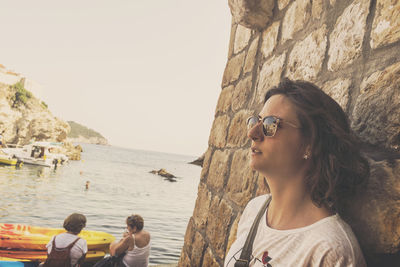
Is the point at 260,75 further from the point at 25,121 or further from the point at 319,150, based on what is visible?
the point at 25,121

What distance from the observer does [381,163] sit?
91 centimetres

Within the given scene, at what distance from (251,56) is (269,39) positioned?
30 cm

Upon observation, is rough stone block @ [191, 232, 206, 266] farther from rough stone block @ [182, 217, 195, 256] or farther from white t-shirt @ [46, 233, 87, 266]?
white t-shirt @ [46, 233, 87, 266]

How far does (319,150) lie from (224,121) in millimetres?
1683

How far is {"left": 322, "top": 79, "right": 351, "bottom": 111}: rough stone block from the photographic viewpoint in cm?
116

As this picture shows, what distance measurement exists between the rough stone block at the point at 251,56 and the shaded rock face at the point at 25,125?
46311 mm

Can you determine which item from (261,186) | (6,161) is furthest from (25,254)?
(6,161)

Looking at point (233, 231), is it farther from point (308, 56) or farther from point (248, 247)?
point (308, 56)

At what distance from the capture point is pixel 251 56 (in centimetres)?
230

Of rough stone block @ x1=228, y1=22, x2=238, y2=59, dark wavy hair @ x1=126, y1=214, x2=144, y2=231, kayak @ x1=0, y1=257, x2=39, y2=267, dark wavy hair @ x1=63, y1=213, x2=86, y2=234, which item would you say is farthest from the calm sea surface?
rough stone block @ x1=228, y1=22, x2=238, y2=59

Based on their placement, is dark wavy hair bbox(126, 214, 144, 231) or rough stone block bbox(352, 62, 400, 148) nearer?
rough stone block bbox(352, 62, 400, 148)

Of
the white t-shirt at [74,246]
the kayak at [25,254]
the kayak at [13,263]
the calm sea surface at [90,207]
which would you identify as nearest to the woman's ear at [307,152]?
the white t-shirt at [74,246]

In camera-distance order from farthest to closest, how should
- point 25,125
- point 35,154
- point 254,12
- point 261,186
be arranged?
1. point 25,125
2. point 35,154
3. point 254,12
4. point 261,186

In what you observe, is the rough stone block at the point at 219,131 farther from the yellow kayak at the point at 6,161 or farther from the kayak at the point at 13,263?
the yellow kayak at the point at 6,161
